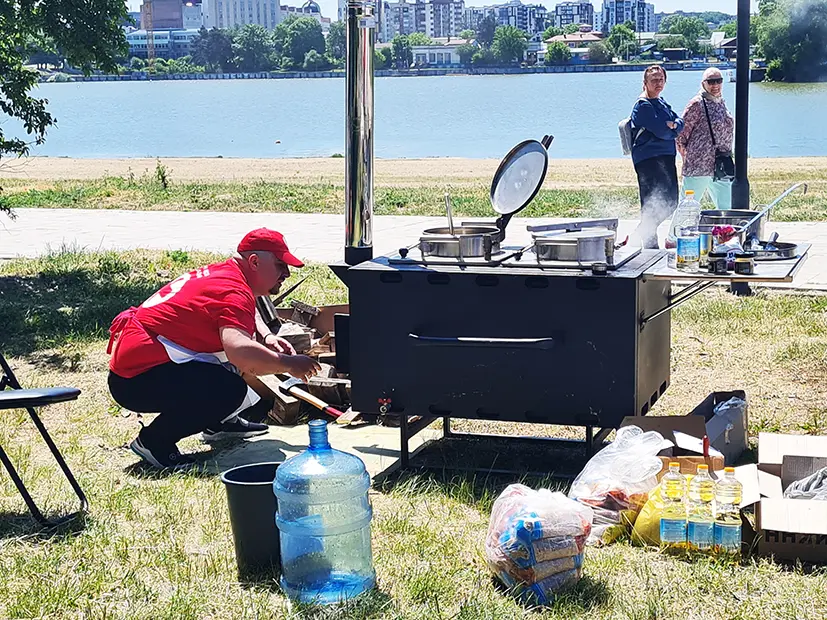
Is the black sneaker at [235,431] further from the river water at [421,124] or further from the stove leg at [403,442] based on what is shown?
the river water at [421,124]

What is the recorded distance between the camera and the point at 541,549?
159 inches

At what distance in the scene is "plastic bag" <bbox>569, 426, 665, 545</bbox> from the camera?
4680mm

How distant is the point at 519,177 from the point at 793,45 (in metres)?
76.0

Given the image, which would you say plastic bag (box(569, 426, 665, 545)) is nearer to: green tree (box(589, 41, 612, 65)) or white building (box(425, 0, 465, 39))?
green tree (box(589, 41, 612, 65))

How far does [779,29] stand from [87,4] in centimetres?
6762

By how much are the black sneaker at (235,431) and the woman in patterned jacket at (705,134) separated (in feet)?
19.3

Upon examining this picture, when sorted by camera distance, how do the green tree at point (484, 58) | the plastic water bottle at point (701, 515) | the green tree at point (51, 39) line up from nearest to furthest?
1. the plastic water bottle at point (701, 515)
2. the green tree at point (51, 39)
3. the green tree at point (484, 58)

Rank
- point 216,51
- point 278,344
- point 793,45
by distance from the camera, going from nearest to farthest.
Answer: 1. point 278,344
2. point 793,45
3. point 216,51

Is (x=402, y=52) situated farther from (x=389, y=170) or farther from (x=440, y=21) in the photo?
(x=389, y=170)

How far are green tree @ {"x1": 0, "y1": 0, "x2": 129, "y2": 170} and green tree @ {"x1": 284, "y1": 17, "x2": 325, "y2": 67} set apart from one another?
4464 inches

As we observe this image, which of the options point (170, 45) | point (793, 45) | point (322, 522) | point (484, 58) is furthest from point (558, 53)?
point (322, 522)

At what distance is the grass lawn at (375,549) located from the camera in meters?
3.98

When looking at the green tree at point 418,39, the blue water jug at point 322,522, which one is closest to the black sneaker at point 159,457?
the blue water jug at point 322,522

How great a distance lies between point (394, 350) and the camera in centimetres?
536
